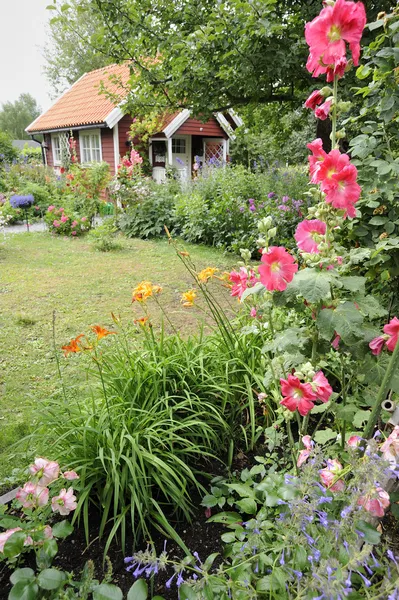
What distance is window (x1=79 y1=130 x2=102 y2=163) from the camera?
1351 cm

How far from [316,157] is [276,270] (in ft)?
1.15

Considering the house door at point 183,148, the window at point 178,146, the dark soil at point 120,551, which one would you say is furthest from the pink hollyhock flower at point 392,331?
the window at point 178,146

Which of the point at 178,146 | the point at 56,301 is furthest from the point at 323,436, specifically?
the point at 178,146

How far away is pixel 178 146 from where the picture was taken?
48.5ft

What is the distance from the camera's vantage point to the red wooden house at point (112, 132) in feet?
41.0

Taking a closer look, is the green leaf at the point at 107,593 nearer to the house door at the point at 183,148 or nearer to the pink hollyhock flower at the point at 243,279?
the pink hollyhock flower at the point at 243,279

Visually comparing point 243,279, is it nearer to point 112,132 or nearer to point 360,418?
point 360,418

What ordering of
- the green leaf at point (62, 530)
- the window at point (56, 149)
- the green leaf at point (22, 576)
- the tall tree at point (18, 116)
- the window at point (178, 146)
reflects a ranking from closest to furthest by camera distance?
the green leaf at point (22, 576), the green leaf at point (62, 530), the window at point (178, 146), the window at point (56, 149), the tall tree at point (18, 116)

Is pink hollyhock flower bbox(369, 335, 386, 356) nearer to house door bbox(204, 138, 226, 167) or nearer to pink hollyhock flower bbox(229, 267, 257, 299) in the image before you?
pink hollyhock flower bbox(229, 267, 257, 299)

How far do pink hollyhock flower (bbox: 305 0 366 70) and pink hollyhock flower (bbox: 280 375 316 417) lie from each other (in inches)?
33.6

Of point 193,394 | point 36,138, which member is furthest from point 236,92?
point 36,138

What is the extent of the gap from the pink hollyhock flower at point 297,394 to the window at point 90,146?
44.3 ft

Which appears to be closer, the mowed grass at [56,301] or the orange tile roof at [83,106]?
the mowed grass at [56,301]

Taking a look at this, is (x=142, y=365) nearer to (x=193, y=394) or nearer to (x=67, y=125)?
(x=193, y=394)
